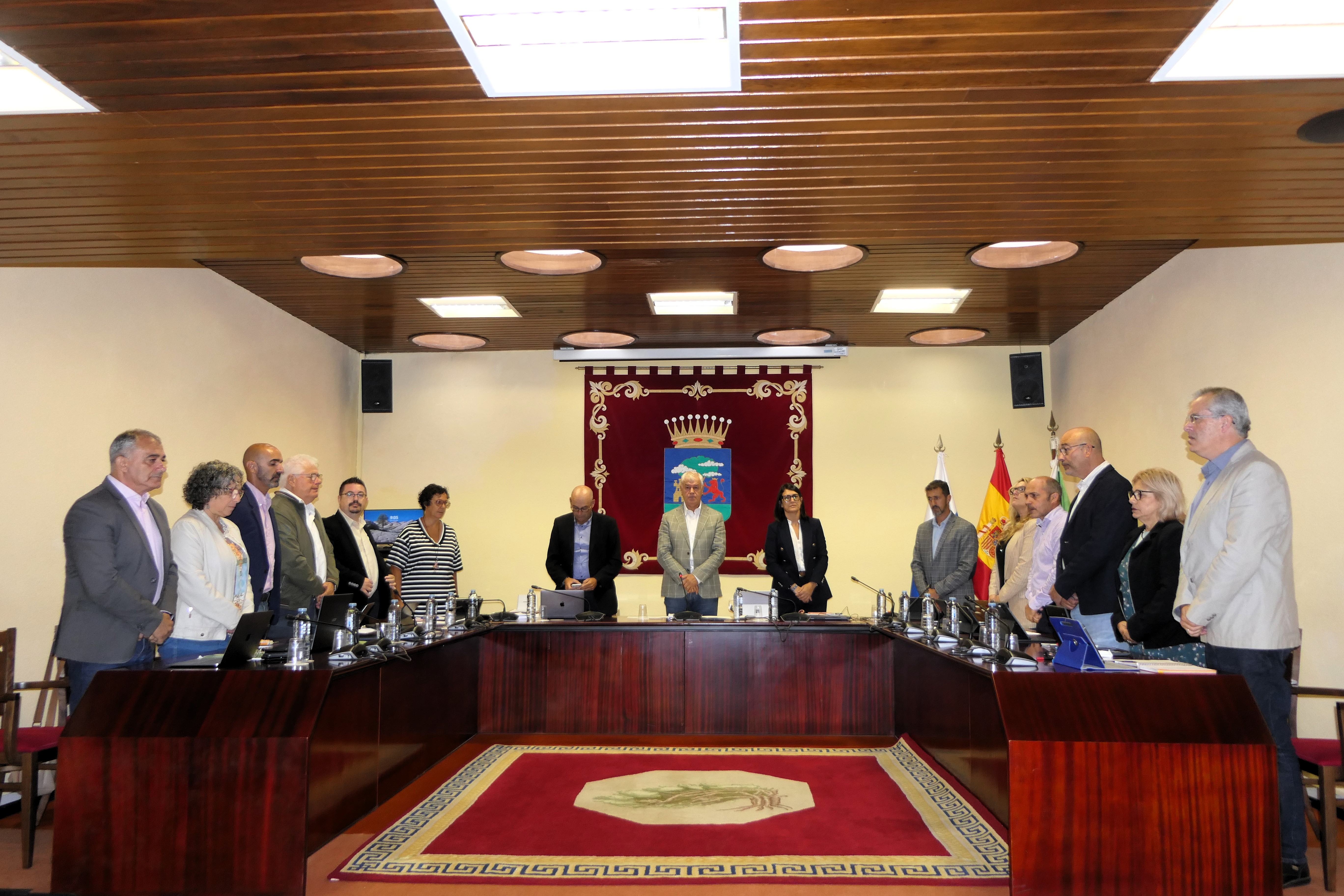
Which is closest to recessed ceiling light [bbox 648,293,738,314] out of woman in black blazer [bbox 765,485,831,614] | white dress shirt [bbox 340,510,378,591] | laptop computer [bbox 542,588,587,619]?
woman in black blazer [bbox 765,485,831,614]

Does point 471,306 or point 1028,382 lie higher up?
point 471,306

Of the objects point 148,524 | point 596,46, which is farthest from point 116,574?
point 596,46

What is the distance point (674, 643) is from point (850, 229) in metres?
2.54

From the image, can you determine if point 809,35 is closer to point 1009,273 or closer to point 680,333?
point 1009,273

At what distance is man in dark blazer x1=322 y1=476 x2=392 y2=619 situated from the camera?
Result: 546cm

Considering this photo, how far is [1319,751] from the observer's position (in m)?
3.37

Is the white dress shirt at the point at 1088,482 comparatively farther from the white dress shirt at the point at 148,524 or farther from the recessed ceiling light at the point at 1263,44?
the white dress shirt at the point at 148,524

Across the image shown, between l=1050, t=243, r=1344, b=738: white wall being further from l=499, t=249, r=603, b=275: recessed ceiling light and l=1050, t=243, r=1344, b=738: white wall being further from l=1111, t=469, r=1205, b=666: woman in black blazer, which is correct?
l=499, t=249, r=603, b=275: recessed ceiling light

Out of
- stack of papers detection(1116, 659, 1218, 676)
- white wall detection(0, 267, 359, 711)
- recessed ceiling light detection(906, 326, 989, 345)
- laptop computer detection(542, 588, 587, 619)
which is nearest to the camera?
stack of papers detection(1116, 659, 1218, 676)

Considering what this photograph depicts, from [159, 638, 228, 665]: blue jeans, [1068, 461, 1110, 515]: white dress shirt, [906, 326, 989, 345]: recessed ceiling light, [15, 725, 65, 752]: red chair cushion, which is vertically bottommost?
[15, 725, 65, 752]: red chair cushion

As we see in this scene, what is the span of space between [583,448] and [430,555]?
235 cm

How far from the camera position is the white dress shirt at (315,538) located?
4773 millimetres

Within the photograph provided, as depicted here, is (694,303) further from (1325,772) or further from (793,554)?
(1325,772)

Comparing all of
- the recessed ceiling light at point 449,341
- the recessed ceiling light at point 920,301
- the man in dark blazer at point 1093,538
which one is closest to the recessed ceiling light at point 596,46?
the man in dark blazer at point 1093,538
